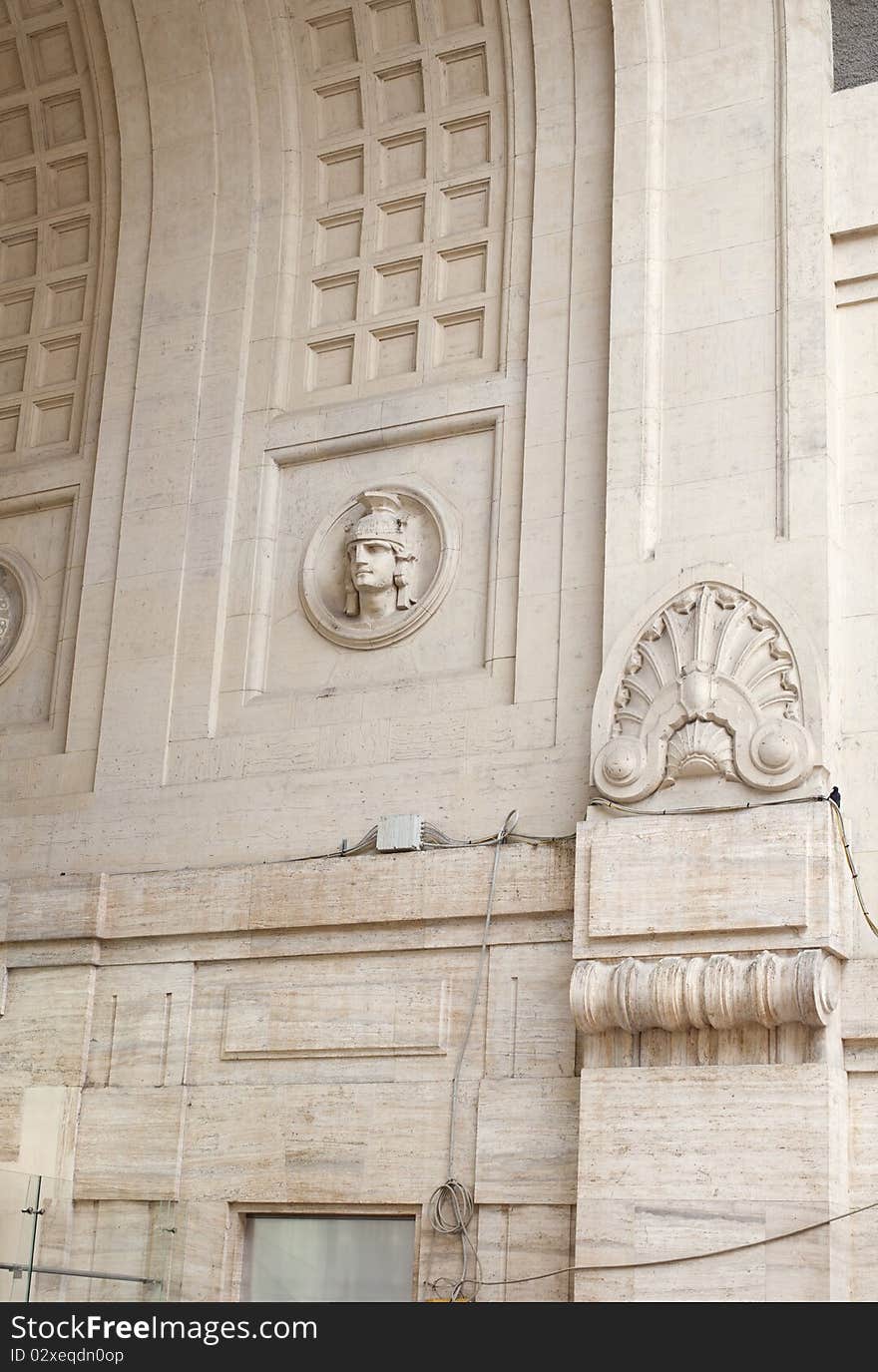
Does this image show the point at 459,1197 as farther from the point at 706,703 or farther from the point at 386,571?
the point at 386,571

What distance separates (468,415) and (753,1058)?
4.75 m

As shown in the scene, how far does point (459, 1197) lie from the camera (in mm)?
10352

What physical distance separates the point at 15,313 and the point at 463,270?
395 cm

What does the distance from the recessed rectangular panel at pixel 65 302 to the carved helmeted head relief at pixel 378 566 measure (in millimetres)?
3583

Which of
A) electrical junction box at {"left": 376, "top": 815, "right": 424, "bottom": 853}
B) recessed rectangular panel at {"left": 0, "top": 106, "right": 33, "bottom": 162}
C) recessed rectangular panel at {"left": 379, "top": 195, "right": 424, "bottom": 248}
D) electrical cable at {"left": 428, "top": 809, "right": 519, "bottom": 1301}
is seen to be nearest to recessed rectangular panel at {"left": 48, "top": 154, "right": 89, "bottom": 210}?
recessed rectangular panel at {"left": 0, "top": 106, "right": 33, "bottom": 162}

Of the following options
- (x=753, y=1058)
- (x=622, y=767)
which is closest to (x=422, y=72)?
(x=622, y=767)

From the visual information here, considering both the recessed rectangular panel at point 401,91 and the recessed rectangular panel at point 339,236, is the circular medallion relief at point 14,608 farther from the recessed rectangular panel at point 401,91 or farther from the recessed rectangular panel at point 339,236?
the recessed rectangular panel at point 401,91

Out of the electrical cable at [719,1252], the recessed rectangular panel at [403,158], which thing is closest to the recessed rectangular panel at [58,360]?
the recessed rectangular panel at [403,158]

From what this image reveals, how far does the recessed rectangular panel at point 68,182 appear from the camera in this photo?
14.6 m

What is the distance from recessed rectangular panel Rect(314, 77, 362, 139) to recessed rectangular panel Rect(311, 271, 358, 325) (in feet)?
3.98

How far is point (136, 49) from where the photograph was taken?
14109 millimetres

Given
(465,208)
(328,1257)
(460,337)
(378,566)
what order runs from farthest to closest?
(465,208) < (460,337) < (378,566) < (328,1257)

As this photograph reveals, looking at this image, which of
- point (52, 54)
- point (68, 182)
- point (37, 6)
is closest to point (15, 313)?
point (68, 182)

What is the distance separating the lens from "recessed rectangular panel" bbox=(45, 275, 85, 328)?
14.4 meters
